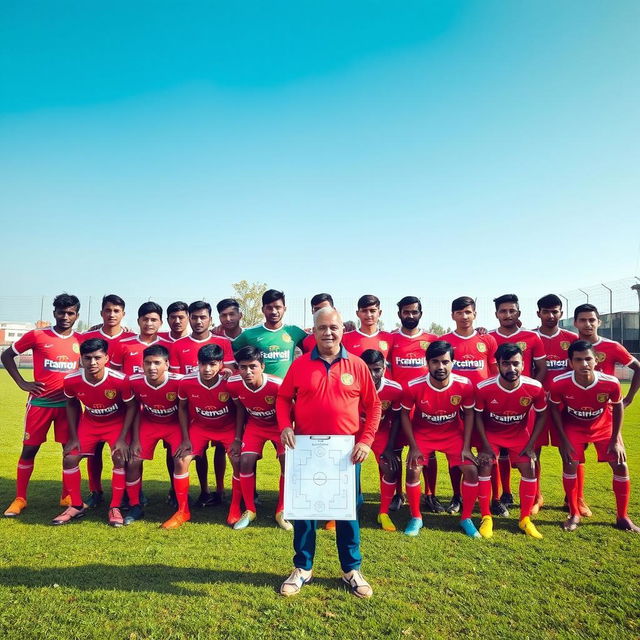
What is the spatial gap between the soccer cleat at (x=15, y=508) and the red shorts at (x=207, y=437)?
2.04 meters

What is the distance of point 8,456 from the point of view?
26.9 feet

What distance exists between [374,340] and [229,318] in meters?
2.06

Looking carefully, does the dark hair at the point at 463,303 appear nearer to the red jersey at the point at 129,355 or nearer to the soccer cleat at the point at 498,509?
the soccer cleat at the point at 498,509

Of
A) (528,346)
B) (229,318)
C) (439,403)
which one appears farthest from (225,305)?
(528,346)

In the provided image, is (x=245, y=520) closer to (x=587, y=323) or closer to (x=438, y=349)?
(x=438, y=349)

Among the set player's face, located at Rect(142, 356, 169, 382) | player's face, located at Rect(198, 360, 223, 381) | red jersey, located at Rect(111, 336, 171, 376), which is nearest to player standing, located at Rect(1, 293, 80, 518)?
red jersey, located at Rect(111, 336, 171, 376)

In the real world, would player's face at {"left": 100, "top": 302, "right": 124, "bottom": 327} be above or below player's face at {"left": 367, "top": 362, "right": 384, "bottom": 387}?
above

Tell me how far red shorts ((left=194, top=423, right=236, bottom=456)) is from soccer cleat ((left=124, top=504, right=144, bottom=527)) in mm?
867

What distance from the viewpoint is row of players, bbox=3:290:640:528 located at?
5.64m

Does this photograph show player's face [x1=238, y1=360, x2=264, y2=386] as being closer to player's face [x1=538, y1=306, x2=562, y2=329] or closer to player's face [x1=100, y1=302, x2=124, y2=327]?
player's face [x1=100, y1=302, x2=124, y2=327]

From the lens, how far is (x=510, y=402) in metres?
5.15

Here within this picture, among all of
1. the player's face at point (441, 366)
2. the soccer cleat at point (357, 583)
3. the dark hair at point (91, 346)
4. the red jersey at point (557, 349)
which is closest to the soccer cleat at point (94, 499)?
the dark hair at point (91, 346)

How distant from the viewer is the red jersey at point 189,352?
239 inches

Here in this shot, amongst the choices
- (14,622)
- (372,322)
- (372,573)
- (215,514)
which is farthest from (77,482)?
(372,322)
